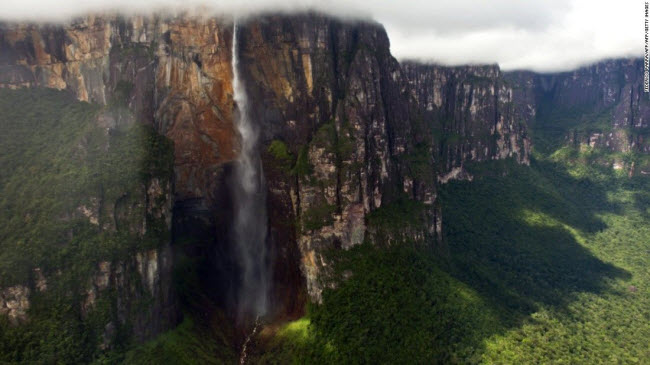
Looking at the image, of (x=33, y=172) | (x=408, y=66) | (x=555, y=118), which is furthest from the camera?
(x=555, y=118)

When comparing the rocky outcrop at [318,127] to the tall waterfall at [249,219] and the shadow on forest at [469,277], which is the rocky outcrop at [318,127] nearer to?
the tall waterfall at [249,219]

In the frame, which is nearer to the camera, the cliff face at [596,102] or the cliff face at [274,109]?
the cliff face at [274,109]

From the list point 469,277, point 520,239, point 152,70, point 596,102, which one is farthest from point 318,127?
point 596,102

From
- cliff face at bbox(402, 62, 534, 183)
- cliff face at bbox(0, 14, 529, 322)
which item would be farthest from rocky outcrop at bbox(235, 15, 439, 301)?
cliff face at bbox(402, 62, 534, 183)

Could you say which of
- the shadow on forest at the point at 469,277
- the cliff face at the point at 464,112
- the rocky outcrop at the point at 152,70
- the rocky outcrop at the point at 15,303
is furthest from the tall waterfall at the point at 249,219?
the cliff face at the point at 464,112

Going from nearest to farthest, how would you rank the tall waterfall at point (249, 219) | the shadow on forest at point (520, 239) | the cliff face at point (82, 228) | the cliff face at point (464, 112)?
the cliff face at point (82, 228) → the tall waterfall at point (249, 219) → the shadow on forest at point (520, 239) → the cliff face at point (464, 112)

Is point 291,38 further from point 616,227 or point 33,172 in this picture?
point 616,227

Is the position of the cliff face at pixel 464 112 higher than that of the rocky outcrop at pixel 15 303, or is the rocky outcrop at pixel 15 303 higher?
the cliff face at pixel 464 112

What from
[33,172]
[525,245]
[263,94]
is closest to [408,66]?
[525,245]
